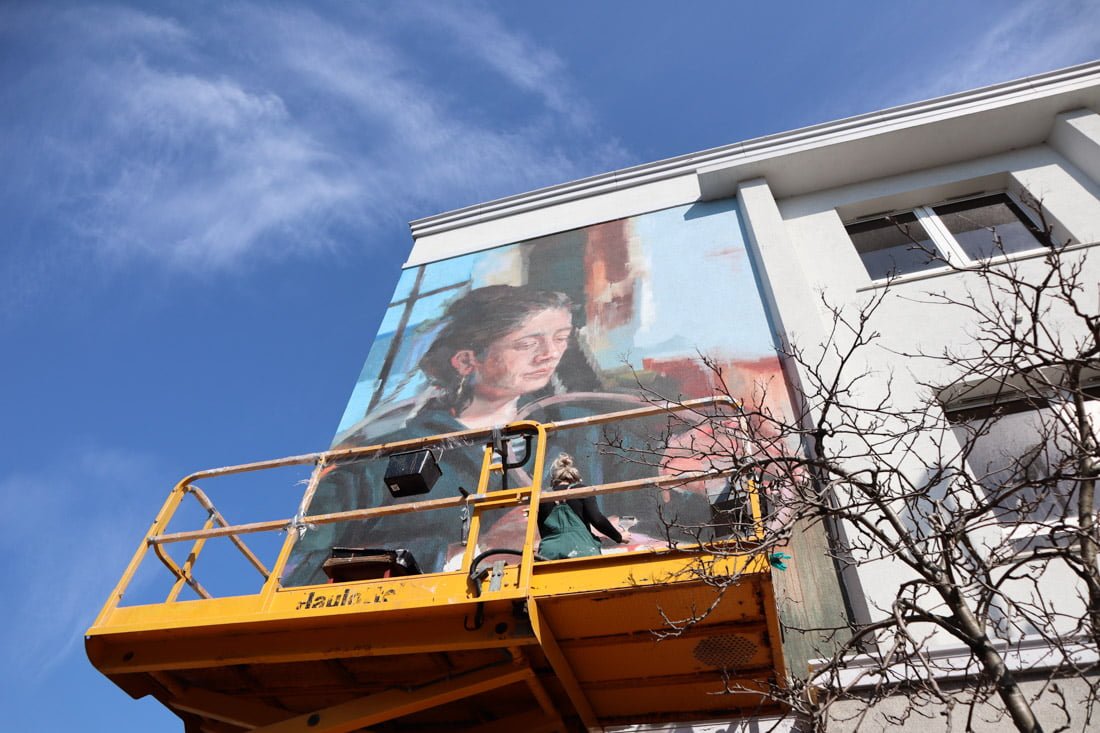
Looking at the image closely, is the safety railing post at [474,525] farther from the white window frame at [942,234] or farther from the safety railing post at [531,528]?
the white window frame at [942,234]

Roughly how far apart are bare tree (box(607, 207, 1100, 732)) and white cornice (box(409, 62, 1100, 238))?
303 centimetres

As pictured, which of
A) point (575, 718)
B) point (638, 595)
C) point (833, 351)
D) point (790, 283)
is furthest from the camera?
point (790, 283)

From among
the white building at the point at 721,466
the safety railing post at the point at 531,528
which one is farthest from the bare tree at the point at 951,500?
the safety railing post at the point at 531,528

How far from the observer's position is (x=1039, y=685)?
213 inches

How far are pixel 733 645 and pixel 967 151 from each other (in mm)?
9980

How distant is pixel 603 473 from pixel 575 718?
3.62 m

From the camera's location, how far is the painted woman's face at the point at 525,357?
10641mm

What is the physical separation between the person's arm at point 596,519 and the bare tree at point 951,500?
74 cm

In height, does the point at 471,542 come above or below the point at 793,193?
below

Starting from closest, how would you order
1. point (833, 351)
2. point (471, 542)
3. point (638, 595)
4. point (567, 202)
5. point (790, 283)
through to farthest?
point (638, 595) → point (471, 542) → point (833, 351) → point (790, 283) → point (567, 202)

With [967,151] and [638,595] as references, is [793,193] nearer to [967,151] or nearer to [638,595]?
[967,151]

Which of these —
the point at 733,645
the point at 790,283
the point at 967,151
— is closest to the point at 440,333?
the point at 790,283

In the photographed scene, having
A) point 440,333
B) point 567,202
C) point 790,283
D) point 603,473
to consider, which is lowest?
point 603,473

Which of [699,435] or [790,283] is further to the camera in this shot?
[790,283]
